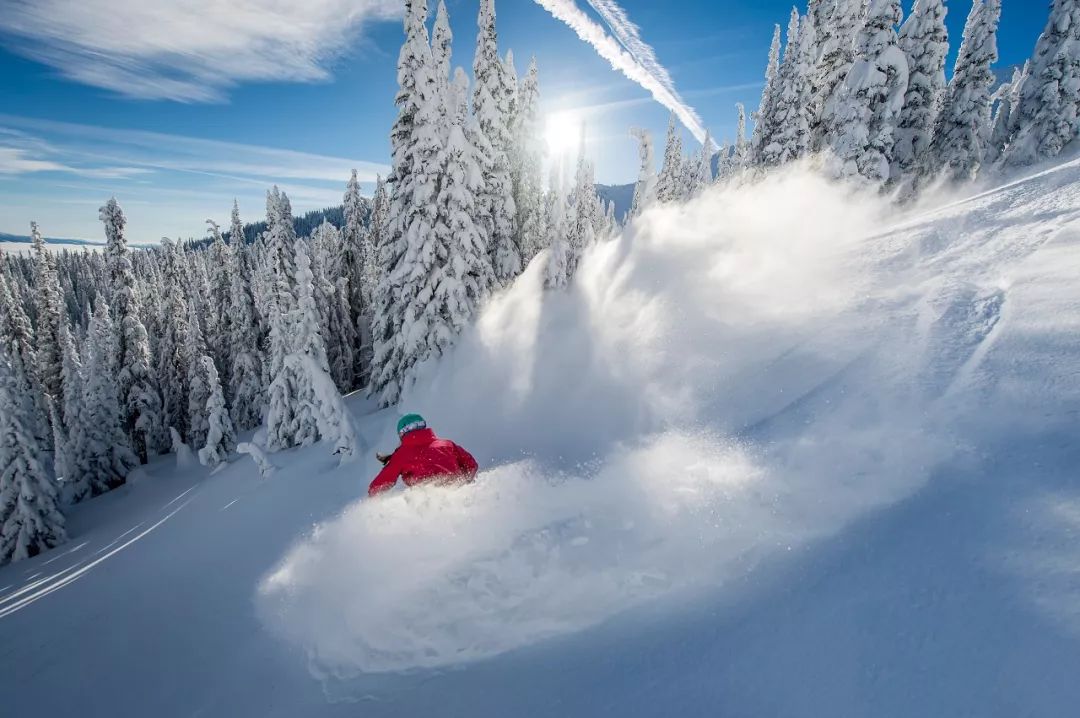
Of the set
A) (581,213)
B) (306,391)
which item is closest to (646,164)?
(581,213)

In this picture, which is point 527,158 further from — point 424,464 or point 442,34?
point 424,464

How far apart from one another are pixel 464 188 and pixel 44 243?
175 ft

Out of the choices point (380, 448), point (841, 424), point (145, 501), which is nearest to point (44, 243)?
point (145, 501)

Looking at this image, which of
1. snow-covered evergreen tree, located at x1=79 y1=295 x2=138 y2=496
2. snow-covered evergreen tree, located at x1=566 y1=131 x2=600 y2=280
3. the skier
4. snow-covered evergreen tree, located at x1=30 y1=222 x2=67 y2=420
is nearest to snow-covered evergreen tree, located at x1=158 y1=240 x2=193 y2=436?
snow-covered evergreen tree, located at x1=79 y1=295 x2=138 y2=496

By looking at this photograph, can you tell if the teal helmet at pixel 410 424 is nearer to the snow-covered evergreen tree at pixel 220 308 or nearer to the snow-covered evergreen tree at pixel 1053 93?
the snow-covered evergreen tree at pixel 1053 93

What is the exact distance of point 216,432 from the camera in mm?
31844

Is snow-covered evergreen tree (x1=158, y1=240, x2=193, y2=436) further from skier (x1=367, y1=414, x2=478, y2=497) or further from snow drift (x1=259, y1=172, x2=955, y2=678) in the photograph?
skier (x1=367, y1=414, x2=478, y2=497)

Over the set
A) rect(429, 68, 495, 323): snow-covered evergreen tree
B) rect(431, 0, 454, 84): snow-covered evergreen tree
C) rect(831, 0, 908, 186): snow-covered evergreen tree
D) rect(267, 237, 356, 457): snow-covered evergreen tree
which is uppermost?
rect(431, 0, 454, 84): snow-covered evergreen tree

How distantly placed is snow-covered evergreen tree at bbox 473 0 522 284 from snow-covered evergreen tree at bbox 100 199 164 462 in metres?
28.2

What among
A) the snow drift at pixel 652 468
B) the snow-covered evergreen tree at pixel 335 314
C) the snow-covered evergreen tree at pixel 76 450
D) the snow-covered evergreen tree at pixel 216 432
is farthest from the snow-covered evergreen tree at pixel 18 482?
the snow drift at pixel 652 468

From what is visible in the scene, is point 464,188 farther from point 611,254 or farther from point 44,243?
point 44,243

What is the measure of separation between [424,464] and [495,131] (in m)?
23.2

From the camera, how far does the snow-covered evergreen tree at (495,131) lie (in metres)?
25.2

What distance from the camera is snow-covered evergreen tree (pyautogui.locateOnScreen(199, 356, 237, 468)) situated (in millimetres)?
31234
